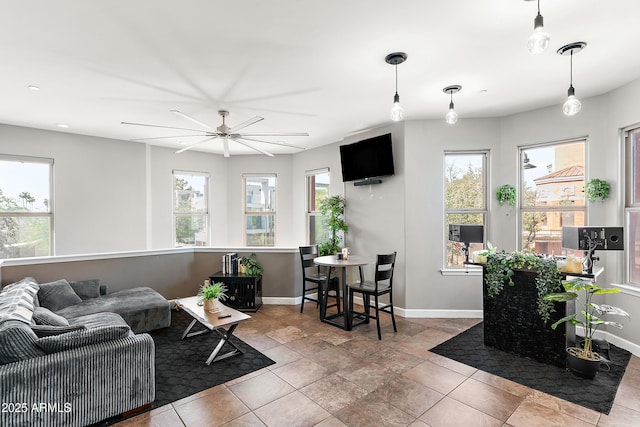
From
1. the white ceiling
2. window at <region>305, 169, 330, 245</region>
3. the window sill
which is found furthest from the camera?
window at <region>305, 169, 330, 245</region>

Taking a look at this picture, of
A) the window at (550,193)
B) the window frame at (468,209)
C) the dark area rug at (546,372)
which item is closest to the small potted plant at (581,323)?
the dark area rug at (546,372)

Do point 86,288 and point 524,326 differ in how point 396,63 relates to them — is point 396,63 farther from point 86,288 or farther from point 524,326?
point 86,288

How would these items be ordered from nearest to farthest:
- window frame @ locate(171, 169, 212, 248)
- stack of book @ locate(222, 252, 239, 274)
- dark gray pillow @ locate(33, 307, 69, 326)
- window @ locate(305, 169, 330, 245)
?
dark gray pillow @ locate(33, 307, 69, 326), stack of book @ locate(222, 252, 239, 274), window frame @ locate(171, 169, 212, 248), window @ locate(305, 169, 330, 245)

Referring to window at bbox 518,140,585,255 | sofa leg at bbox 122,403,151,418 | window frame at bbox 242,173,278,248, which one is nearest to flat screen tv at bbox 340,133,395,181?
window at bbox 518,140,585,255

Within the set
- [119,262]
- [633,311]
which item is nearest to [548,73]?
[633,311]

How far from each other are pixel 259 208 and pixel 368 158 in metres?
2.94

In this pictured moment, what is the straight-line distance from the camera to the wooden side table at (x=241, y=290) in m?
4.74

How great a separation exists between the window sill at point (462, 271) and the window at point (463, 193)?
0.08 meters

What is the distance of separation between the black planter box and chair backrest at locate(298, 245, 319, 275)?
7.95ft

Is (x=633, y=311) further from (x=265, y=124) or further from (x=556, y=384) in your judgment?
(x=265, y=124)

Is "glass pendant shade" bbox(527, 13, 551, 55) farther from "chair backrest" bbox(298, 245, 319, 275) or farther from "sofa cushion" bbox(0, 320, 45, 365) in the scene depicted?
"chair backrest" bbox(298, 245, 319, 275)

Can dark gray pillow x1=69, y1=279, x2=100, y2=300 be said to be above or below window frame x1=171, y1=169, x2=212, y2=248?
below

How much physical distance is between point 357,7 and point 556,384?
3.34 meters

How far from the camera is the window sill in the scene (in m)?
4.37
